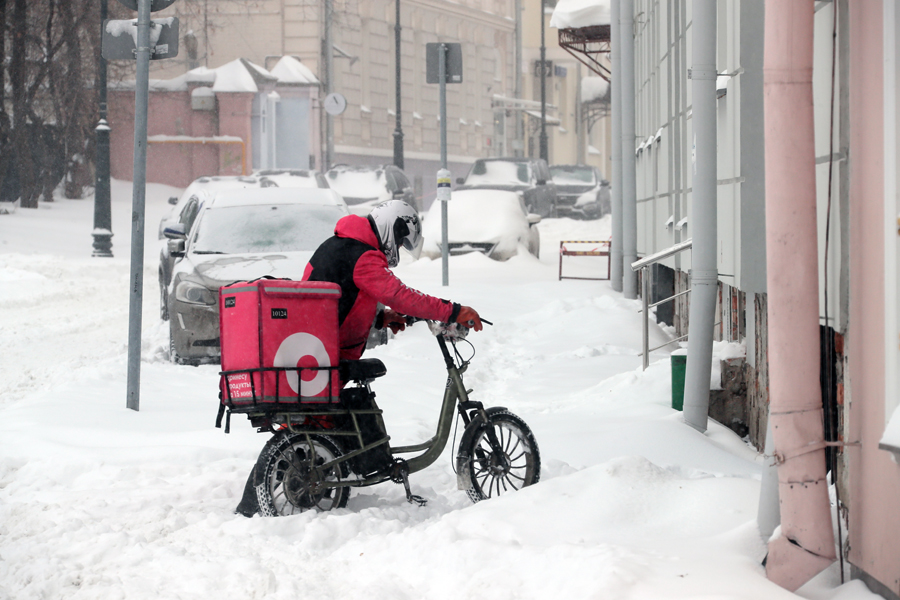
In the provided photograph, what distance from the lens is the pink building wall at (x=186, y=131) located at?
33.7 meters

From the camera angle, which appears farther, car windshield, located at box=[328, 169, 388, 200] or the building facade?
car windshield, located at box=[328, 169, 388, 200]

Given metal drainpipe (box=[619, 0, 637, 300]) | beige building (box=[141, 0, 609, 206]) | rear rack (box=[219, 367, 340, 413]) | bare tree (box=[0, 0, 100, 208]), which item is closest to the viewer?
rear rack (box=[219, 367, 340, 413])

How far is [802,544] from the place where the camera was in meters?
3.36

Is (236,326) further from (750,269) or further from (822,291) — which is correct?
(750,269)

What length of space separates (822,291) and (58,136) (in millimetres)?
31266

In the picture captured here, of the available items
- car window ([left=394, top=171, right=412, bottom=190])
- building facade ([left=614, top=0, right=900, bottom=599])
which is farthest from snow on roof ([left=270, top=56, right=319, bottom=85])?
building facade ([left=614, top=0, right=900, bottom=599])

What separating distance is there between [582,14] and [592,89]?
33860mm

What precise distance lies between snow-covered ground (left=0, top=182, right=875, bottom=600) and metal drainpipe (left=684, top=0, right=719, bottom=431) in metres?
0.27

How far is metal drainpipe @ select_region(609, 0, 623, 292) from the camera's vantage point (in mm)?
15086

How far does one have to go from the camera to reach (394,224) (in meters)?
4.91

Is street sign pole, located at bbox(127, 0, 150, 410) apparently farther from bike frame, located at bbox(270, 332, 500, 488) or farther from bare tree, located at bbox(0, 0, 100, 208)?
bare tree, located at bbox(0, 0, 100, 208)

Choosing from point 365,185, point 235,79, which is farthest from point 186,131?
point 365,185

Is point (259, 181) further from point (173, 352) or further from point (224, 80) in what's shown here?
point (224, 80)

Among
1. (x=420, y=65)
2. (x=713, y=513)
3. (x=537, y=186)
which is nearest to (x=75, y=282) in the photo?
(x=537, y=186)
